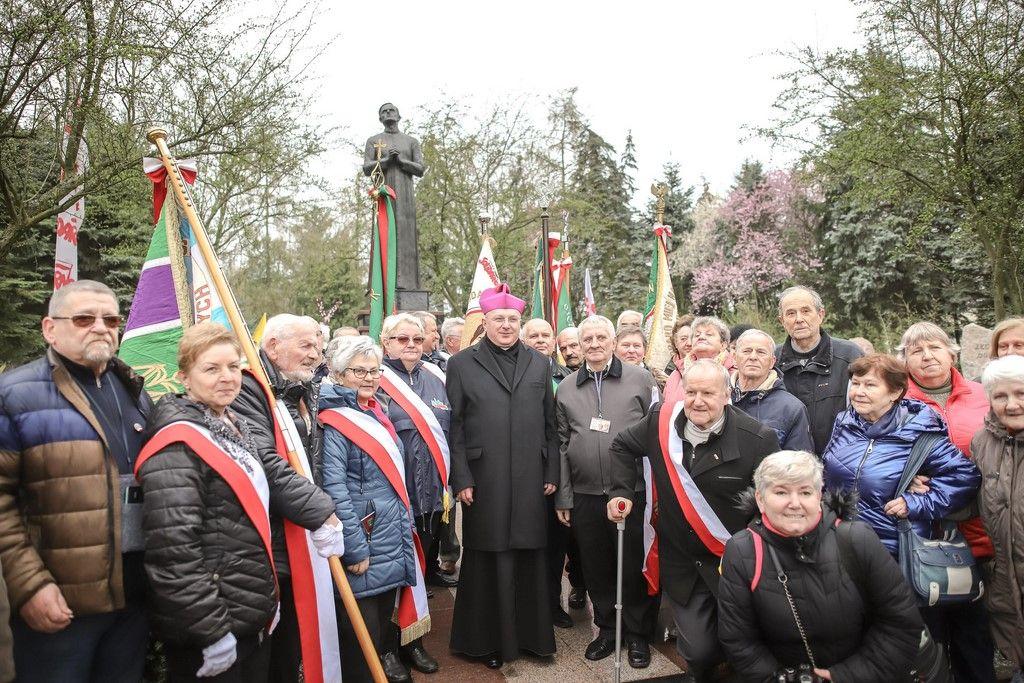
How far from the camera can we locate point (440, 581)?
568 centimetres

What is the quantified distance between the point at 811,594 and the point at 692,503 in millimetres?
810

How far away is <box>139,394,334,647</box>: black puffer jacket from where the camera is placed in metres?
2.36

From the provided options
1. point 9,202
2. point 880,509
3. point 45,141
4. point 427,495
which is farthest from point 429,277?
point 880,509

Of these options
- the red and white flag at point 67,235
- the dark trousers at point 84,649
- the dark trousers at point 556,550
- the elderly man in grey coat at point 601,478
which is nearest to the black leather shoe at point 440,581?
the dark trousers at point 556,550

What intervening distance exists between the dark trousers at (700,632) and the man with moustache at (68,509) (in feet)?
8.27

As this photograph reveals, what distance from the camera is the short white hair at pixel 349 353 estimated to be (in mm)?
3520

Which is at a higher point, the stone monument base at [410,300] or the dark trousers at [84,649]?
the stone monument base at [410,300]

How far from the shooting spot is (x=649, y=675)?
3945 mm

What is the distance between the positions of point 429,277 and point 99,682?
19252 millimetres

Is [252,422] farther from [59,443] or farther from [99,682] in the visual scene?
[99,682]

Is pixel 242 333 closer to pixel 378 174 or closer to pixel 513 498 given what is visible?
pixel 513 498

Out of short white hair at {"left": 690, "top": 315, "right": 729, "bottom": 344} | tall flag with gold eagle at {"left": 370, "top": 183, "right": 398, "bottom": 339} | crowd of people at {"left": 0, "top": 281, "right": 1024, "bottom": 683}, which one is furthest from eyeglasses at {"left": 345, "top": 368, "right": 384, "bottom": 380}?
tall flag with gold eagle at {"left": 370, "top": 183, "right": 398, "bottom": 339}

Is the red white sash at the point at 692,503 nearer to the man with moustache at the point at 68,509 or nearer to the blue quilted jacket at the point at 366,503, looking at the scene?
the blue quilted jacket at the point at 366,503

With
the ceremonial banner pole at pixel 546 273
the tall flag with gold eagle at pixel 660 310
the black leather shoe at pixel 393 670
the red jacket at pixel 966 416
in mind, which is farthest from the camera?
the ceremonial banner pole at pixel 546 273
